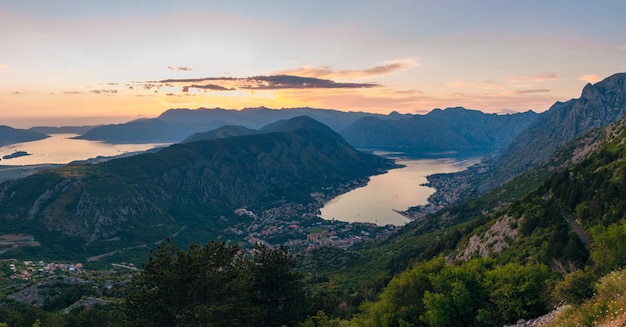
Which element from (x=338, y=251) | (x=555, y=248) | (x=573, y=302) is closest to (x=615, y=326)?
(x=573, y=302)

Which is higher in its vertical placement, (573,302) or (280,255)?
(573,302)

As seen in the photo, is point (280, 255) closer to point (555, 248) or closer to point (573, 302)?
point (573, 302)

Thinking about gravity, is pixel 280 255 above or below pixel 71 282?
above

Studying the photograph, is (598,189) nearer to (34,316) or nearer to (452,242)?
(452,242)

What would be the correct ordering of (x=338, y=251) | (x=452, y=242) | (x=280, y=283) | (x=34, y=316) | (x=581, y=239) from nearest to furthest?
(x=280, y=283), (x=581, y=239), (x=34, y=316), (x=452, y=242), (x=338, y=251)

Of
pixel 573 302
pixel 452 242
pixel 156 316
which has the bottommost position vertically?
pixel 452 242

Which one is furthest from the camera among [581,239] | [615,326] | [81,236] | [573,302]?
[81,236]

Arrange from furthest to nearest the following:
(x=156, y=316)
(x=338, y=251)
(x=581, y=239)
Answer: (x=338, y=251) → (x=581, y=239) → (x=156, y=316)

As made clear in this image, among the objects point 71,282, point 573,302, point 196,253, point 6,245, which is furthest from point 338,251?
point 6,245

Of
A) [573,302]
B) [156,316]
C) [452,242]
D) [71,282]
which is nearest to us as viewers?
[573,302]

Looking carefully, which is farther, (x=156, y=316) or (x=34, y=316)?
(x=34, y=316)
